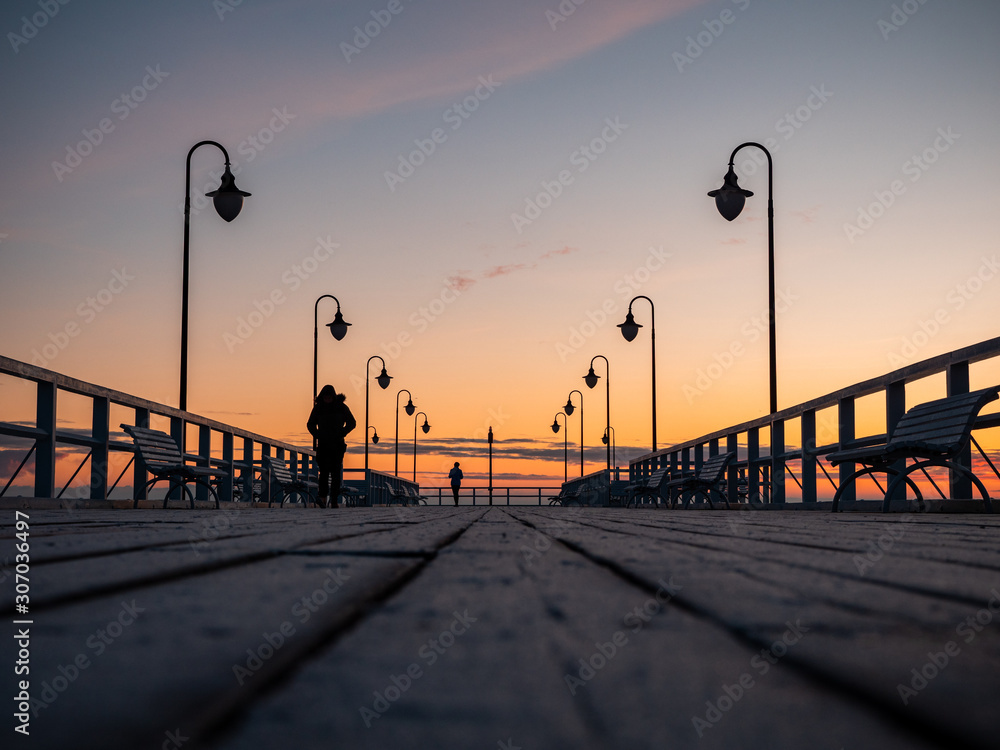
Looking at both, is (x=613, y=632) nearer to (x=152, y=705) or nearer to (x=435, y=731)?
(x=435, y=731)

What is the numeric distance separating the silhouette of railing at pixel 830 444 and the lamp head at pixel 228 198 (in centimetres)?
804

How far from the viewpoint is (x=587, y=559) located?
1909 mm

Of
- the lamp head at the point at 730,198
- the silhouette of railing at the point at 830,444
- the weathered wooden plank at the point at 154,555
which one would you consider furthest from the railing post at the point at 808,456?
the weathered wooden plank at the point at 154,555

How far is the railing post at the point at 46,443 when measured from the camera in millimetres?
7000

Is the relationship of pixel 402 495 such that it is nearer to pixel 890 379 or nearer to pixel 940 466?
pixel 890 379

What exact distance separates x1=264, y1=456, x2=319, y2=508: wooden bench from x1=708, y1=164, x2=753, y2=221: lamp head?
873 centimetres

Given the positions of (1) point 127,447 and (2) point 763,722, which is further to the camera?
(1) point 127,447

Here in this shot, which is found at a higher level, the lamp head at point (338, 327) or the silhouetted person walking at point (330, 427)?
the lamp head at point (338, 327)

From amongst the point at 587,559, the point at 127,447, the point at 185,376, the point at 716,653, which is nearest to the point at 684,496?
the point at 185,376

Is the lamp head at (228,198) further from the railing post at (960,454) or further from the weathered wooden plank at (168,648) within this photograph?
the weathered wooden plank at (168,648)

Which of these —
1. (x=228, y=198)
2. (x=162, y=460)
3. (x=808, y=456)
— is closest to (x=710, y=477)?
(x=808, y=456)

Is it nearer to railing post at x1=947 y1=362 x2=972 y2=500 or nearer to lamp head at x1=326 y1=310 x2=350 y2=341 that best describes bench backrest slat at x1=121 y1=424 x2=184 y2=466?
railing post at x1=947 y1=362 x2=972 y2=500

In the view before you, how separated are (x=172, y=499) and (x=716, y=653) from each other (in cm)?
1056

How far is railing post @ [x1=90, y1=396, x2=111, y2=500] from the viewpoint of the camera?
8328 mm
